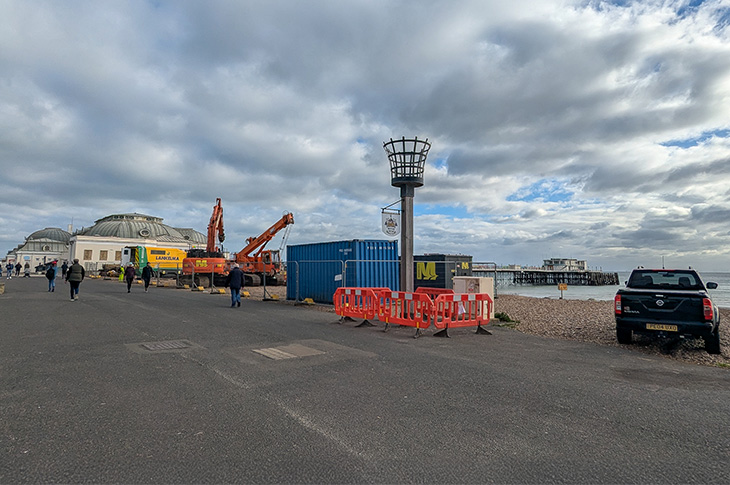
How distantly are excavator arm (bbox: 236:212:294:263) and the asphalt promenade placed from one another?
22890 mm

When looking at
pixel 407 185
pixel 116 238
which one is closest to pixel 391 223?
pixel 407 185

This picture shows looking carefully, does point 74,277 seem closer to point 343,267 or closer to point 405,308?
point 343,267

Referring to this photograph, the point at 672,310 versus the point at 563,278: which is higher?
the point at 672,310

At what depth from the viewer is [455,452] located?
3.71 m

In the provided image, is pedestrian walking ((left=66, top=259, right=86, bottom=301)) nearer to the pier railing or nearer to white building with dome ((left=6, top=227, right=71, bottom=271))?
white building with dome ((left=6, top=227, right=71, bottom=271))

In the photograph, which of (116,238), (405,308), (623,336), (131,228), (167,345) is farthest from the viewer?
(131,228)

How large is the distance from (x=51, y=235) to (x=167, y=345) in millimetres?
115934

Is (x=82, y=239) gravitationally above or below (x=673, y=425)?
above

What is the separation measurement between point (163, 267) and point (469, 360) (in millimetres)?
39413

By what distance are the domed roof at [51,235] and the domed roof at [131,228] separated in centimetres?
1876

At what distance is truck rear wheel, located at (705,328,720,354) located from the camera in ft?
28.1

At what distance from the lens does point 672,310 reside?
8.73 metres

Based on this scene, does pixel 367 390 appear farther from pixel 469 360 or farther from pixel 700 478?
pixel 700 478

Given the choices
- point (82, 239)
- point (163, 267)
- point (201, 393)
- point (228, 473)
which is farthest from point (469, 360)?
point (82, 239)
